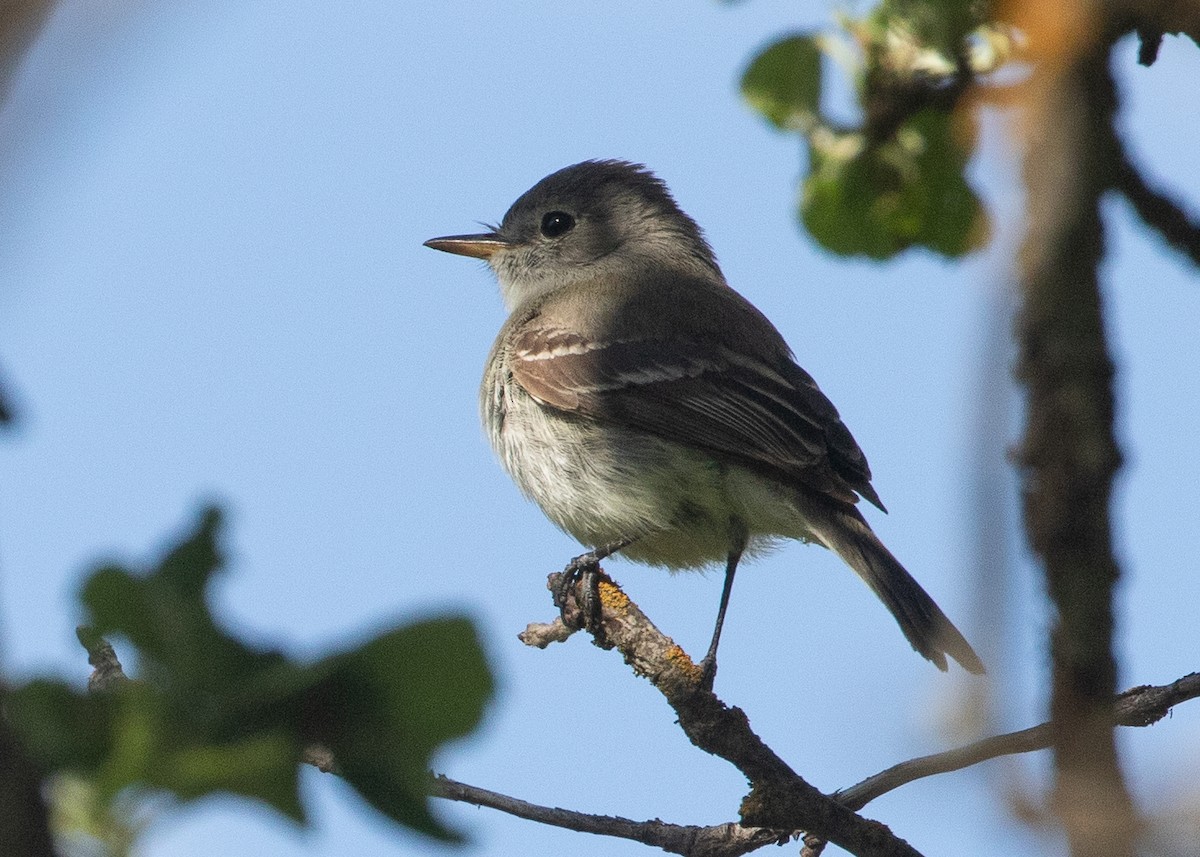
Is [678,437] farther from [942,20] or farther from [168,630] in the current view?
[168,630]

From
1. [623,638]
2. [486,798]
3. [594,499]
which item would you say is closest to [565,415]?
[594,499]

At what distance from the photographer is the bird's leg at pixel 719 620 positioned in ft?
13.5

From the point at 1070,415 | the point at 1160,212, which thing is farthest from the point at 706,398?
the point at 1070,415

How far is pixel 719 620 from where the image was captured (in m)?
5.25

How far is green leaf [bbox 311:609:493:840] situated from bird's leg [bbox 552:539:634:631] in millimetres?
3337

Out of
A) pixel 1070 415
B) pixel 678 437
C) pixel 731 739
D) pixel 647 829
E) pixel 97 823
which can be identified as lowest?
pixel 97 823

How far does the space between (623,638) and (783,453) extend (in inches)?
65.6

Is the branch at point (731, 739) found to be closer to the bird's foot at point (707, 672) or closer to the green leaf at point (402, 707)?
the bird's foot at point (707, 672)

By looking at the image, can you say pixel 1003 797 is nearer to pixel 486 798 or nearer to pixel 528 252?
pixel 486 798

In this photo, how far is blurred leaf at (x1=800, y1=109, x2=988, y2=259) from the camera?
3123 millimetres

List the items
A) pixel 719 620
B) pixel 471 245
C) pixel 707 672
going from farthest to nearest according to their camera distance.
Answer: pixel 471 245 < pixel 719 620 < pixel 707 672

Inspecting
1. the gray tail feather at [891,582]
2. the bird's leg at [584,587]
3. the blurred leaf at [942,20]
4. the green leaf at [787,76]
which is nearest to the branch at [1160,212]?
the blurred leaf at [942,20]

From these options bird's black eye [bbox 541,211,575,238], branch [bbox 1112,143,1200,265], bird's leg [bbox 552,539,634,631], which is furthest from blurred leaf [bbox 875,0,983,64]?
bird's black eye [bbox 541,211,575,238]

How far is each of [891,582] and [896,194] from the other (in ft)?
7.68
